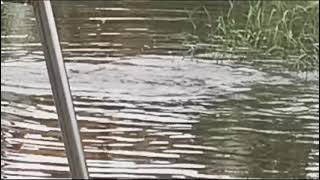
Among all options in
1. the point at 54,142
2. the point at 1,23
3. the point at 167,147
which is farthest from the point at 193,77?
the point at 1,23

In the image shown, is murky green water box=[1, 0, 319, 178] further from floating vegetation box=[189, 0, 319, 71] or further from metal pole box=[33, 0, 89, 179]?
metal pole box=[33, 0, 89, 179]

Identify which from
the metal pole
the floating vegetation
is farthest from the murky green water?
the metal pole

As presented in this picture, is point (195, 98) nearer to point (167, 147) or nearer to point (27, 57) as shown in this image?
point (167, 147)

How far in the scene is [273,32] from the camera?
4.83ft

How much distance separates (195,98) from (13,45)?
0.44 metres

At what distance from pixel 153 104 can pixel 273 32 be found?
1.06ft

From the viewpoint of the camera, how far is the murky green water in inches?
58.9

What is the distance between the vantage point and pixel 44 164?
1.58 metres

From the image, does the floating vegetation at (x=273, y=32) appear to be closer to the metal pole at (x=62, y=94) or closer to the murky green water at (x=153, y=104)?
the murky green water at (x=153, y=104)

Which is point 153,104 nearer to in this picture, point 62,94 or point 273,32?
point 273,32

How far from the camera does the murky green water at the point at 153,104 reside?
4.91ft

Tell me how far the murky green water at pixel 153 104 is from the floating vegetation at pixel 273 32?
0.12ft

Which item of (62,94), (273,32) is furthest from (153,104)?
(62,94)

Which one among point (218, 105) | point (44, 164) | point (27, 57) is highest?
point (27, 57)
